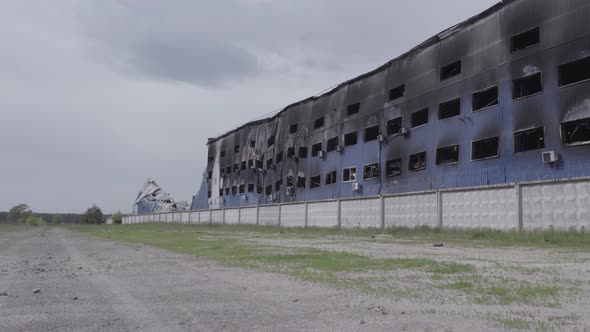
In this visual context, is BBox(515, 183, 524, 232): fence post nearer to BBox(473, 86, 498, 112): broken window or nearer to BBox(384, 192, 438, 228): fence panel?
BBox(384, 192, 438, 228): fence panel

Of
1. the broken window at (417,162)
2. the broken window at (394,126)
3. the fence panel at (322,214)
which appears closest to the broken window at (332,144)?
the broken window at (394,126)

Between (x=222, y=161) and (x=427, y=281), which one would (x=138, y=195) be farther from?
(x=427, y=281)

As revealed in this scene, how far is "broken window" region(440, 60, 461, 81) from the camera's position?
34.3 metres

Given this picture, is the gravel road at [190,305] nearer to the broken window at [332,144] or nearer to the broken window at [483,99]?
the broken window at [483,99]

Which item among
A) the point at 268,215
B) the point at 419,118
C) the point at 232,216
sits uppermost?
the point at 419,118

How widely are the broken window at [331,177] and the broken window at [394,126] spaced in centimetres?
803

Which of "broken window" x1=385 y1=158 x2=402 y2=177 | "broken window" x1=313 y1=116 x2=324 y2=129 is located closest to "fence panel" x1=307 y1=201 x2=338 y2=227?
"broken window" x1=385 y1=158 x2=402 y2=177

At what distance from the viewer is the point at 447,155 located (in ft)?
113

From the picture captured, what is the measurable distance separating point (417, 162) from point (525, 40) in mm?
11500

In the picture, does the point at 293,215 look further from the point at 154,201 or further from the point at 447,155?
the point at 154,201

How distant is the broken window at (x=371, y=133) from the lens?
4235 cm

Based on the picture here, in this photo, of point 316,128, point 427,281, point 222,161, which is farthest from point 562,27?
point 222,161

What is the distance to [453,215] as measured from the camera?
25.8 metres

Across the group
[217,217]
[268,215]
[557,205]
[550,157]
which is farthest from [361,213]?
[217,217]
